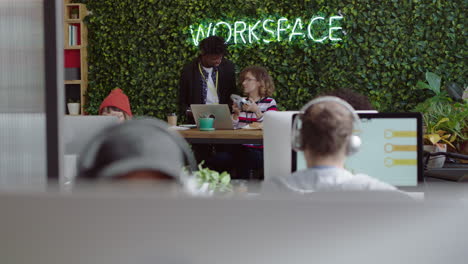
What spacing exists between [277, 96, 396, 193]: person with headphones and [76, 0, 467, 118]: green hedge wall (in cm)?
453

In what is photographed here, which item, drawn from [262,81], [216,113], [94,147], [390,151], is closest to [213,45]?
[262,81]

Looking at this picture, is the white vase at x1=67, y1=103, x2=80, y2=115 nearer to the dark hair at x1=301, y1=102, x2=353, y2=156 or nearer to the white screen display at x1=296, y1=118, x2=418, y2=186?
the white screen display at x1=296, y1=118, x2=418, y2=186

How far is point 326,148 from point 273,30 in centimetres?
470

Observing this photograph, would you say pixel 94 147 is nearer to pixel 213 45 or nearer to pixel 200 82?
pixel 213 45

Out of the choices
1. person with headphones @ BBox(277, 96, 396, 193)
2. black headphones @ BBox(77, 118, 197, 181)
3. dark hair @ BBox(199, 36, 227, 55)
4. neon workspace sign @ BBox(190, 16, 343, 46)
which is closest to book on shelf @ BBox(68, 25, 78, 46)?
neon workspace sign @ BBox(190, 16, 343, 46)

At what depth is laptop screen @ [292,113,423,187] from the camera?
1833 millimetres

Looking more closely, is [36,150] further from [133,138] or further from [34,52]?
[133,138]

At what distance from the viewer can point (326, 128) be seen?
1.48 m

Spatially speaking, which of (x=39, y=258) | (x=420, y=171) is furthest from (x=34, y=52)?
(x=420, y=171)

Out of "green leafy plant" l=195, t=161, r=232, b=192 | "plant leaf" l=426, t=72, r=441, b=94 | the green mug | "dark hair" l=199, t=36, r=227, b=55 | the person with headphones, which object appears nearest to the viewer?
the person with headphones

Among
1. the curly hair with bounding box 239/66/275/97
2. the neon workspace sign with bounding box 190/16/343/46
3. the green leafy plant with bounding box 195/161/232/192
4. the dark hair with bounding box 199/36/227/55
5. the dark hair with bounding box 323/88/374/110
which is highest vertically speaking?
the neon workspace sign with bounding box 190/16/343/46

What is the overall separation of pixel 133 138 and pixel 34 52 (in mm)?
388

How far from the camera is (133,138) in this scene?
25.7 inches

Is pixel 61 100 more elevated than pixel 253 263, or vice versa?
pixel 61 100
